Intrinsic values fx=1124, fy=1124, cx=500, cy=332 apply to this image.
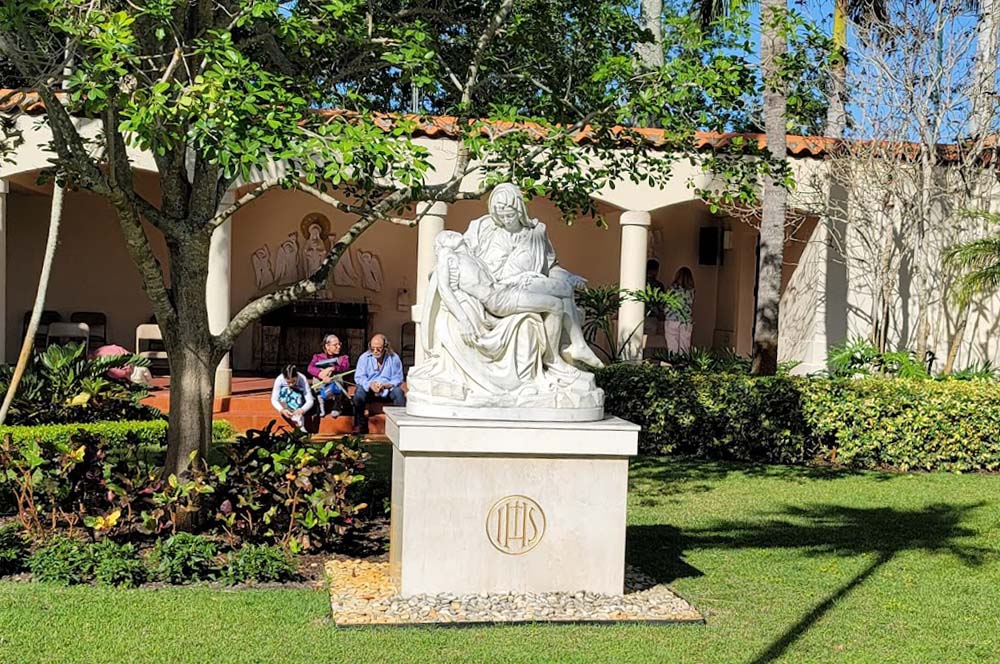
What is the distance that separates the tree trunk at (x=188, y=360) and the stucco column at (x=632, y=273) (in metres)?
7.40

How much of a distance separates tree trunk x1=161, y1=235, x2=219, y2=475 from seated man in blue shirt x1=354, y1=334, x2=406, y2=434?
5009 millimetres

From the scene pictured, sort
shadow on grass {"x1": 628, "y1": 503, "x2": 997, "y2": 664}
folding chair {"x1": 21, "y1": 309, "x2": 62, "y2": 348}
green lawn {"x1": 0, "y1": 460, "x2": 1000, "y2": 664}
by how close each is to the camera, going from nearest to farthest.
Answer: green lawn {"x1": 0, "y1": 460, "x2": 1000, "y2": 664} < shadow on grass {"x1": 628, "y1": 503, "x2": 997, "y2": 664} < folding chair {"x1": 21, "y1": 309, "x2": 62, "y2": 348}

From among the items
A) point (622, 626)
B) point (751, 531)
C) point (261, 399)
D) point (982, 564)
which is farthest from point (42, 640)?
point (261, 399)

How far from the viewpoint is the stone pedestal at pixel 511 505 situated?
6117 millimetres

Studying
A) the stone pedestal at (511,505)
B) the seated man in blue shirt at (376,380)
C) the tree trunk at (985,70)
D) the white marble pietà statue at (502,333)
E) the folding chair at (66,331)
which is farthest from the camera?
the folding chair at (66,331)

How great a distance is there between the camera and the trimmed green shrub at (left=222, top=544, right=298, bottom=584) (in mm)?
6656

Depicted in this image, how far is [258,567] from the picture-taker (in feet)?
21.9

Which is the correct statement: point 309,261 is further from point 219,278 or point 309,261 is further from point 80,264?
Result: point 219,278

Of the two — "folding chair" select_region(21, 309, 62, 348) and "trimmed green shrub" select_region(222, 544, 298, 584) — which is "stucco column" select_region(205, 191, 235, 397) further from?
"trimmed green shrub" select_region(222, 544, 298, 584)

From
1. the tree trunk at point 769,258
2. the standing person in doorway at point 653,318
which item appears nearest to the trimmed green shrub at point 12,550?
the tree trunk at point 769,258

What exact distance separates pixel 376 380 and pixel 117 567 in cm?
656

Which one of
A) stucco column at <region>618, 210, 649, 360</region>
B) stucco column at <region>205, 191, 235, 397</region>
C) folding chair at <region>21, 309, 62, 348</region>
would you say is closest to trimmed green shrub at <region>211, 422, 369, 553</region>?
stucco column at <region>205, 191, 235, 397</region>

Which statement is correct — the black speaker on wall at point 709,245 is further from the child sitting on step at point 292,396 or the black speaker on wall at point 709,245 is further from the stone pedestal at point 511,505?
the stone pedestal at point 511,505

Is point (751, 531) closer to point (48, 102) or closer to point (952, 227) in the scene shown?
point (48, 102)
